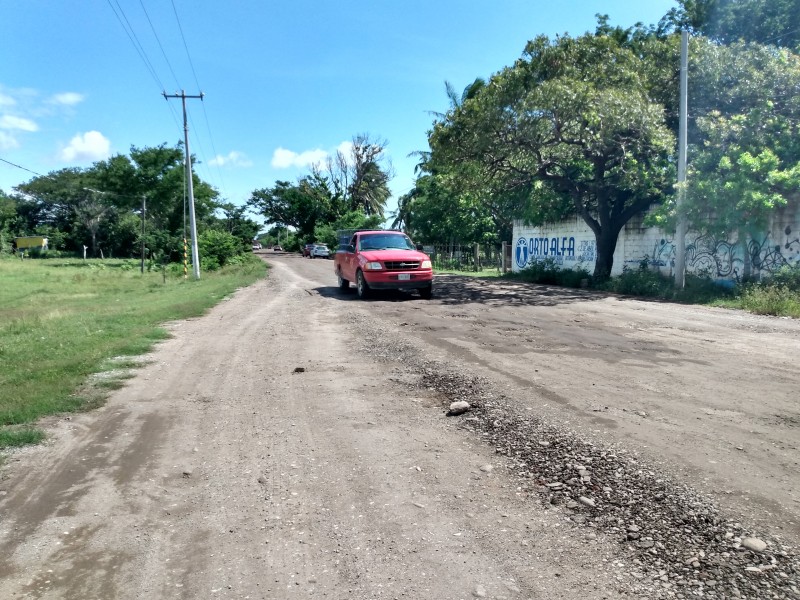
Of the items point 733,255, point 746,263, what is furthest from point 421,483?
point 733,255

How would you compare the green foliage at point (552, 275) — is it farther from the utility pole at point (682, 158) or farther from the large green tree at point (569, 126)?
the utility pole at point (682, 158)

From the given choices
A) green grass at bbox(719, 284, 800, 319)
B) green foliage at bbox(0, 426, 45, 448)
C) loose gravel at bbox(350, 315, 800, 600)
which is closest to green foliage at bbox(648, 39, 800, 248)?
green grass at bbox(719, 284, 800, 319)

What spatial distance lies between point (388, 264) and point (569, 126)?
25.4ft

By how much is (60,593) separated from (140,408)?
3268mm

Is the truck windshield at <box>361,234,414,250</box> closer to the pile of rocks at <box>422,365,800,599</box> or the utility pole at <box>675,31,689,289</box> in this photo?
the utility pole at <box>675,31,689,289</box>

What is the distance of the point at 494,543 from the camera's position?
323 cm

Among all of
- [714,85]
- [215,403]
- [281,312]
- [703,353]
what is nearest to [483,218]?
[714,85]

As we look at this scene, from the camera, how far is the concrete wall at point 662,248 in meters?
16.9

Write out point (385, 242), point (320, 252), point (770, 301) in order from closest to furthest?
point (770, 301) < point (385, 242) < point (320, 252)

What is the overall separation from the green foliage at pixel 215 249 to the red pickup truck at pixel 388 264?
21.6 m

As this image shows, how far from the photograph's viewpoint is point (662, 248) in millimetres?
21781

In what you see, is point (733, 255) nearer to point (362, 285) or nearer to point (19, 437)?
point (362, 285)

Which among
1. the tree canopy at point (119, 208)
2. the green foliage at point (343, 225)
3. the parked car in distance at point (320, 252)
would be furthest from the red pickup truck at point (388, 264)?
the green foliage at point (343, 225)

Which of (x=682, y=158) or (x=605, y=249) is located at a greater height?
(x=682, y=158)
